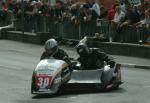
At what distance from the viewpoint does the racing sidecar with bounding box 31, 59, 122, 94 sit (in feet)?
51.6

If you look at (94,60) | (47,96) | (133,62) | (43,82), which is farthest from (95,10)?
(43,82)

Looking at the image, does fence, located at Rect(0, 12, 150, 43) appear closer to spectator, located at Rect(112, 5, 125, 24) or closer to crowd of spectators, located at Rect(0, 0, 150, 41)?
crowd of spectators, located at Rect(0, 0, 150, 41)

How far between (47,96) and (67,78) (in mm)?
681

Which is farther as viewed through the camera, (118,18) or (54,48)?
(118,18)

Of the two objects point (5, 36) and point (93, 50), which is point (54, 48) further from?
point (5, 36)

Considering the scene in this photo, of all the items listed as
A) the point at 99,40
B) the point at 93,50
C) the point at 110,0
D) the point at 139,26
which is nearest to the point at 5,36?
the point at 110,0

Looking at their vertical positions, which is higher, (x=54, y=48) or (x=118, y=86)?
(x=54, y=48)

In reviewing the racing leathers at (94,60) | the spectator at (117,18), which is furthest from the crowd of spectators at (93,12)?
the racing leathers at (94,60)

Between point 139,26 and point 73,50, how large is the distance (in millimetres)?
4481

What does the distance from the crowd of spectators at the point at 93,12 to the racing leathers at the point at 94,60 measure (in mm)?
7320

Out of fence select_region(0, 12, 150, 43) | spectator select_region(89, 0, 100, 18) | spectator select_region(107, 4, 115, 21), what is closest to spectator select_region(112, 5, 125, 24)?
fence select_region(0, 12, 150, 43)

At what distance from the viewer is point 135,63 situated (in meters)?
23.9

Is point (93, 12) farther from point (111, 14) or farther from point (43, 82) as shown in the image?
point (43, 82)

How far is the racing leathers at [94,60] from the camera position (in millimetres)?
17078
